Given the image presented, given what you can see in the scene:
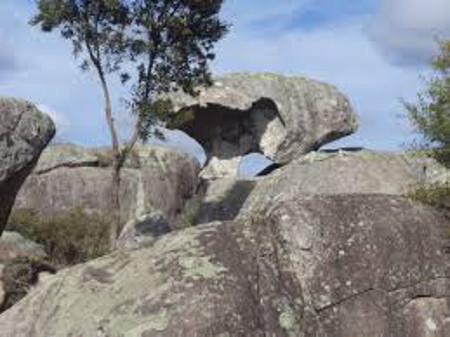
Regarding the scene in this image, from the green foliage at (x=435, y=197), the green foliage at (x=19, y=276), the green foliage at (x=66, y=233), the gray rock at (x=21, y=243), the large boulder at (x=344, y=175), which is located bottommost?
the green foliage at (x=66, y=233)

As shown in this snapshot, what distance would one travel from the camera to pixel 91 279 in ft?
43.5

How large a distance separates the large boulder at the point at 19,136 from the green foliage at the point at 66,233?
7.12 metres

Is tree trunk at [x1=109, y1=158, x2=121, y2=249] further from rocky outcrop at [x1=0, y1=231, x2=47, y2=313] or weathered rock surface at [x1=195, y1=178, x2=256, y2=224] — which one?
weathered rock surface at [x1=195, y1=178, x2=256, y2=224]

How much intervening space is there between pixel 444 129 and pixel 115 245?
18.2m

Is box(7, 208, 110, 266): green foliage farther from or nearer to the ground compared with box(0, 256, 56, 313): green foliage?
nearer to the ground

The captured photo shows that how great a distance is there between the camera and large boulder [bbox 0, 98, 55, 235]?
25.2 meters

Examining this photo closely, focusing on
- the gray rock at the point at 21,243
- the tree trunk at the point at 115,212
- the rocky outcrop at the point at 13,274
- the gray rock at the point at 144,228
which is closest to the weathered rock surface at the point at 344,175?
the gray rock at the point at 144,228

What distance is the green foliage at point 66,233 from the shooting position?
34906 millimetres

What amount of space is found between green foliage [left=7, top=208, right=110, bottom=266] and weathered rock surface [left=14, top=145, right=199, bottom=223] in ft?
21.9

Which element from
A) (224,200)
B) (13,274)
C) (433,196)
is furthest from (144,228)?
(433,196)

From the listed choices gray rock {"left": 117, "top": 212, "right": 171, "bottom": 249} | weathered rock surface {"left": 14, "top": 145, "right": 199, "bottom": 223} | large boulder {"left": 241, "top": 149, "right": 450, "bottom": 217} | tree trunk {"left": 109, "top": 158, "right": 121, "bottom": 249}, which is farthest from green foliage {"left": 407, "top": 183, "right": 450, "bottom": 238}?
weathered rock surface {"left": 14, "top": 145, "right": 199, "bottom": 223}

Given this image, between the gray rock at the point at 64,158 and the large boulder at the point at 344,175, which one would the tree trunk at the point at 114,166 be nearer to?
the large boulder at the point at 344,175

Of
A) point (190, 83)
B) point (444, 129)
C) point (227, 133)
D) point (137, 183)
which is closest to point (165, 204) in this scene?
point (137, 183)

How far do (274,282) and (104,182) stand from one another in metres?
37.0
